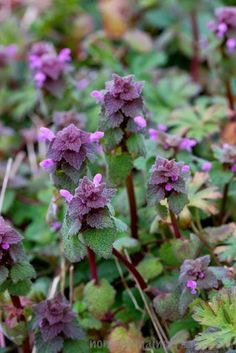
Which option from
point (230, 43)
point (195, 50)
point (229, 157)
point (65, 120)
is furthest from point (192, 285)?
point (195, 50)

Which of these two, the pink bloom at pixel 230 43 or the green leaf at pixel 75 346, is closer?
the green leaf at pixel 75 346

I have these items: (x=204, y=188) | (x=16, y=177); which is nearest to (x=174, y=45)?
(x=16, y=177)

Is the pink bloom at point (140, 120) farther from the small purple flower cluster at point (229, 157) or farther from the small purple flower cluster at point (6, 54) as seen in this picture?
the small purple flower cluster at point (6, 54)

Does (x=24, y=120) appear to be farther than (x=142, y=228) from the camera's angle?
Yes

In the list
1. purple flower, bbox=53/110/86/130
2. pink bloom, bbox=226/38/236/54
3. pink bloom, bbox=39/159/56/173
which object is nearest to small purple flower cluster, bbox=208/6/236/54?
pink bloom, bbox=226/38/236/54

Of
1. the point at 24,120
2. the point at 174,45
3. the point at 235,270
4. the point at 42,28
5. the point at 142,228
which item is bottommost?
the point at 235,270

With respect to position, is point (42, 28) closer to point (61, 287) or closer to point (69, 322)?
point (61, 287)

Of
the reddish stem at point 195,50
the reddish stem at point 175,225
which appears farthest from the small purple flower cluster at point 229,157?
the reddish stem at point 195,50
